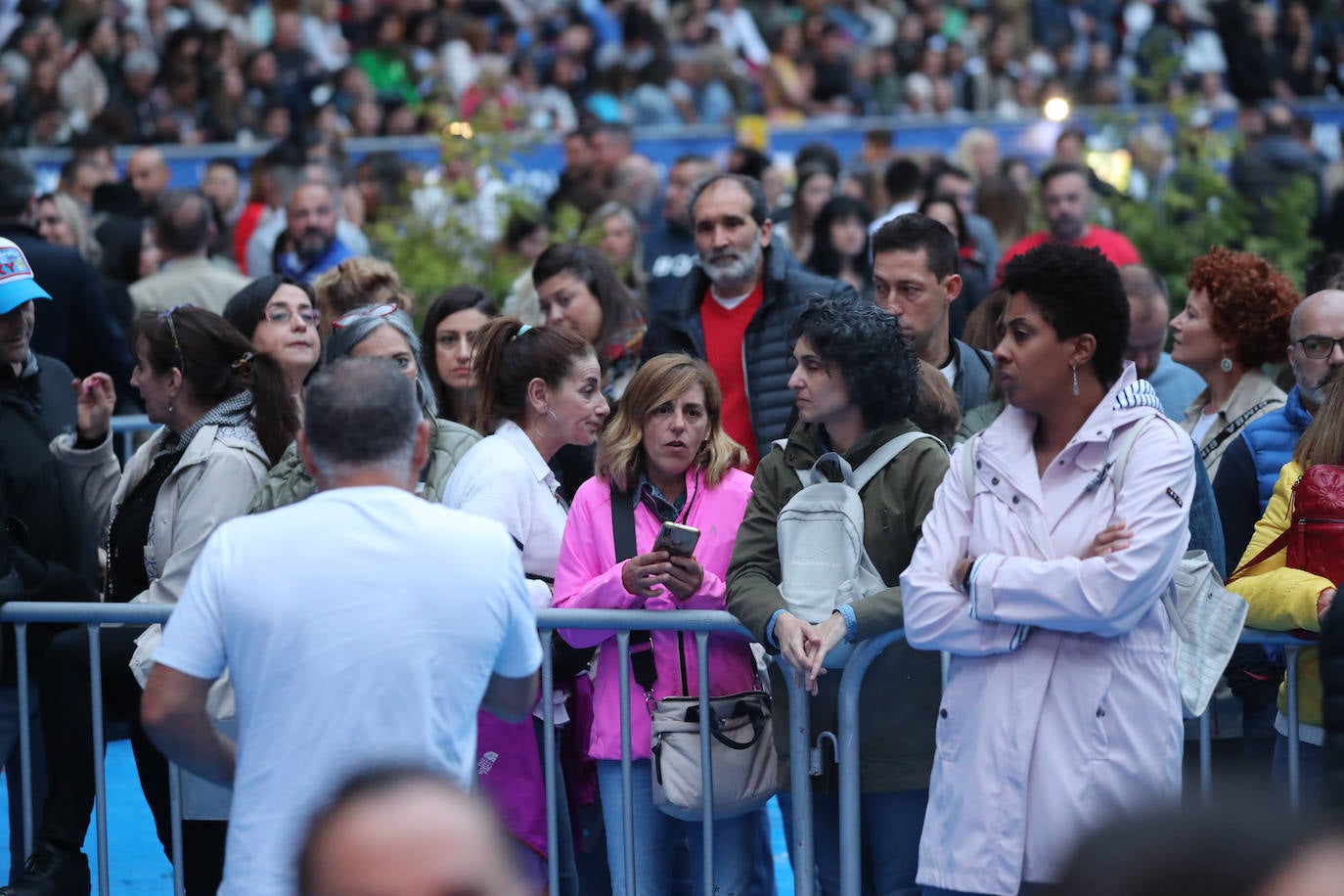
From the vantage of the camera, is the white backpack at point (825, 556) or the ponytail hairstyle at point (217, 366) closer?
the white backpack at point (825, 556)

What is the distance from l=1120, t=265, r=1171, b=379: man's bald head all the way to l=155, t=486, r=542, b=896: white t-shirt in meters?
3.75

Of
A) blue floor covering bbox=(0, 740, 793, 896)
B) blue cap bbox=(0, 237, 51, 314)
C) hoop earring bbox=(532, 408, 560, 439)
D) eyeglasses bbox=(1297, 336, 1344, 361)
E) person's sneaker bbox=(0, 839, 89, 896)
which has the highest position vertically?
blue cap bbox=(0, 237, 51, 314)

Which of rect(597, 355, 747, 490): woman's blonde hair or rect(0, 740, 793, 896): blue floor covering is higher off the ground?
rect(597, 355, 747, 490): woman's blonde hair

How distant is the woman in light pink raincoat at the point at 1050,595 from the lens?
156 inches

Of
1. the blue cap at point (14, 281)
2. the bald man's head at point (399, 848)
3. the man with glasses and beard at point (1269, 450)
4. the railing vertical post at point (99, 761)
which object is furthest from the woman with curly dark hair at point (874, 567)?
the blue cap at point (14, 281)

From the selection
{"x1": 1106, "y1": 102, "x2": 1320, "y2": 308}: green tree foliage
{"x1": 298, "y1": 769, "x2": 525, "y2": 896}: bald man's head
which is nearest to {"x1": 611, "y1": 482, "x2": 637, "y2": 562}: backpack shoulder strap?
{"x1": 298, "y1": 769, "x2": 525, "y2": 896}: bald man's head

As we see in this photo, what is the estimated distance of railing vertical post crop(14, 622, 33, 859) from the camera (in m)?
5.13

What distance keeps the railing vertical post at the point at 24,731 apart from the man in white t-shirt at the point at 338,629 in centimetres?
176

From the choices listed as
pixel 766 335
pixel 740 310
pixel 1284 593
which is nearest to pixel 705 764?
pixel 1284 593

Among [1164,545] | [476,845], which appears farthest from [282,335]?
[476,845]

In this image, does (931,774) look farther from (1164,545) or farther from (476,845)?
(476,845)

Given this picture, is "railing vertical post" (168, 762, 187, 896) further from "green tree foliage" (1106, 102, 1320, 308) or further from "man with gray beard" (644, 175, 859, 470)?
"green tree foliage" (1106, 102, 1320, 308)

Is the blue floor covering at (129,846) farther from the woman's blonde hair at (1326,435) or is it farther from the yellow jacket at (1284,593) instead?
the woman's blonde hair at (1326,435)

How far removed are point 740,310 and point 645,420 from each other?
168cm
